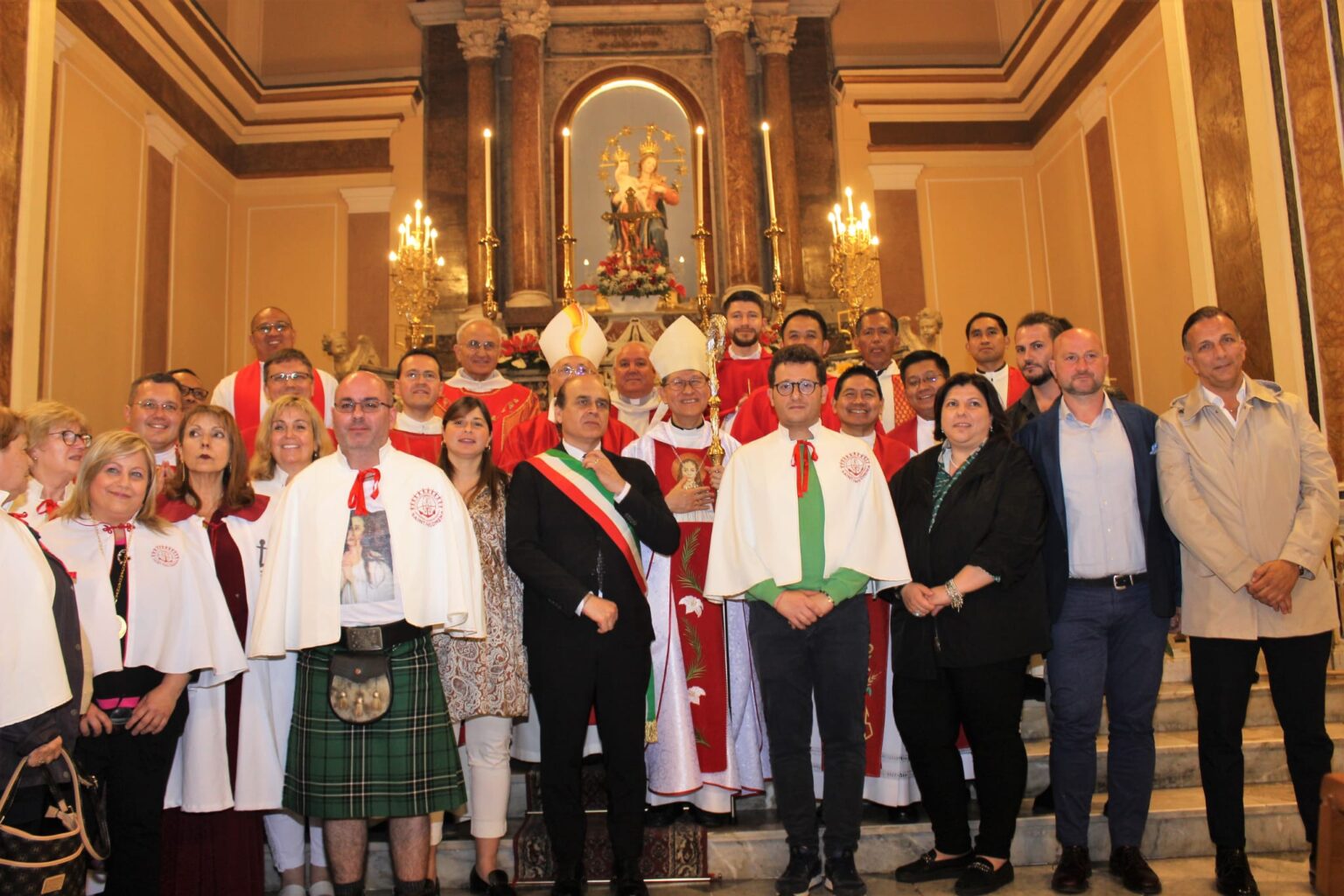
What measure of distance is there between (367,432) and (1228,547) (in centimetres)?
276

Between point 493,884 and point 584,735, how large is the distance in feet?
1.90

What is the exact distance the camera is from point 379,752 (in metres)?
3.28

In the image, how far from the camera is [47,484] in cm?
359

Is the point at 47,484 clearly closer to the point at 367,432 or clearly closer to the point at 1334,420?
the point at 367,432

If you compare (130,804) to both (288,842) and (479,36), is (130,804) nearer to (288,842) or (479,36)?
(288,842)

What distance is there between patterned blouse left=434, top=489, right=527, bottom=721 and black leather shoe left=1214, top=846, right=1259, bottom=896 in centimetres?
232

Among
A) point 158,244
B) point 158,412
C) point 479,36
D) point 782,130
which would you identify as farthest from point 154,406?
point 782,130

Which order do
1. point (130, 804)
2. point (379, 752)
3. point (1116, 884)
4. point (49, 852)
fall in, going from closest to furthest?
point (49, 852) → point (130, 804) → point (379, 752) → point (1116, 884)

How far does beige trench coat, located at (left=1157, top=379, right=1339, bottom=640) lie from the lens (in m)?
3.48

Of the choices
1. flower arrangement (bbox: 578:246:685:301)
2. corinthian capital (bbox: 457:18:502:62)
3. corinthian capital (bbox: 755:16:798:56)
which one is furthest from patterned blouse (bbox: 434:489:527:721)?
corinthian capital (bbox: 755:16:798:56)

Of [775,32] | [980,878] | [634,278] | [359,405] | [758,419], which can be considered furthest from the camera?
[775,32]

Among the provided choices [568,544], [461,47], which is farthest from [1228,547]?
[461,47]

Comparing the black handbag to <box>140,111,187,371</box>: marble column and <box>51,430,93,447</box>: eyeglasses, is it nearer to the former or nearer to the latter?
<box>51,430,93,447</box>: eyeglasses

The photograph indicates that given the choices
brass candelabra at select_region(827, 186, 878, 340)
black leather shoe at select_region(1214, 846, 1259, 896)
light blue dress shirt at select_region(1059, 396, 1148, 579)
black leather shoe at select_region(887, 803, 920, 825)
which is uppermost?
brass candelabra at select_region(827, 186, 878, 340)
